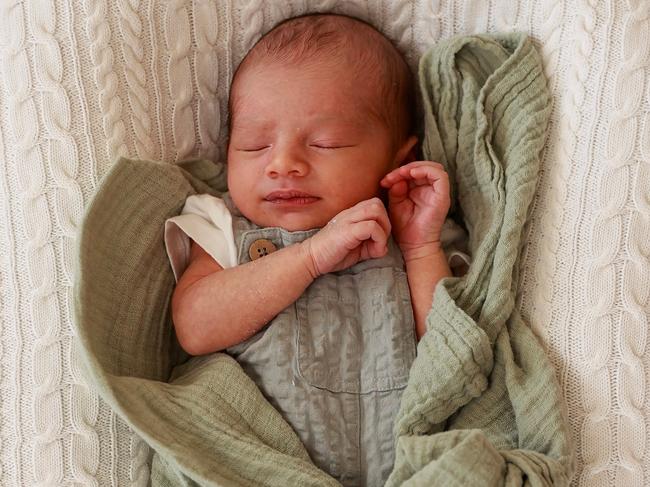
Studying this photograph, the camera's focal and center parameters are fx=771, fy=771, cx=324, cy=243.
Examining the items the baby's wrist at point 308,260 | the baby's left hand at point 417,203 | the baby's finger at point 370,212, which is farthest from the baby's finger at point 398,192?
the baby's wrist at point 308,260

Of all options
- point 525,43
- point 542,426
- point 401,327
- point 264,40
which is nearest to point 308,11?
point 264,40

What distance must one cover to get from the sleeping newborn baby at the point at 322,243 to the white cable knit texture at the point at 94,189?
20cm

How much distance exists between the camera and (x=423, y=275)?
4.65ft

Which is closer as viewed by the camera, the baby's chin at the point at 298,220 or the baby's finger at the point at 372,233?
the baby's finger at the point at 372,233

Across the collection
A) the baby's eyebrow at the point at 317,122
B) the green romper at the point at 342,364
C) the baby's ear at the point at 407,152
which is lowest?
the green romper at the point at 342,364

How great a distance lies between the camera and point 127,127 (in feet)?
4.64

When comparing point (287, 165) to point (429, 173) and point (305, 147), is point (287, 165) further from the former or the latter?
point (429, 173)

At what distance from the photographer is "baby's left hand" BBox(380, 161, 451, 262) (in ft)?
4.62

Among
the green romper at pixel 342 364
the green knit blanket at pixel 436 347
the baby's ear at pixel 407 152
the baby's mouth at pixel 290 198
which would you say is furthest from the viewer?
the baby's ear at pixel 407 152

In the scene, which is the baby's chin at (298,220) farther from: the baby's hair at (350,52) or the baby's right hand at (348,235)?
the baby's hair at (350,52)

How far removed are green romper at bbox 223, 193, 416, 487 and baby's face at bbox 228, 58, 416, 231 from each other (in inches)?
2.7

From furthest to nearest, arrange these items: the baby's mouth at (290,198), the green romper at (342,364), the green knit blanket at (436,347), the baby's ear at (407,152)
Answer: the baby's ear at (407,152) → the baby's mouth at (290,198) → the green romper at (342,364) → the green knit blanket at (436,347)

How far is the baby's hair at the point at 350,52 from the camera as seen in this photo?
58.0 inches

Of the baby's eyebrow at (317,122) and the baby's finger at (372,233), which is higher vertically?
the baby's eyebrow at (317,122)
